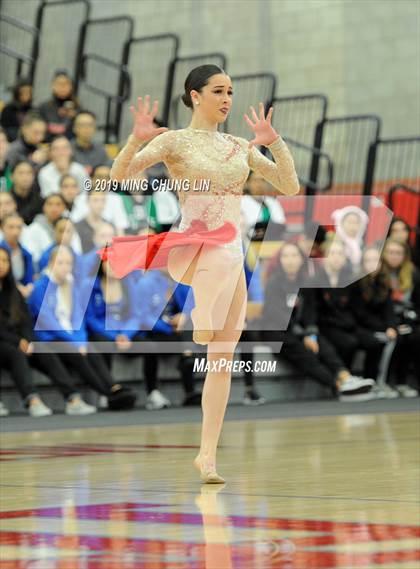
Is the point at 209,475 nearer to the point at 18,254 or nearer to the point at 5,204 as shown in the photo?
the point at 18,254

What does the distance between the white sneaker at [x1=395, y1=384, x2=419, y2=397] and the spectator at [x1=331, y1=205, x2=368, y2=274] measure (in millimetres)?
1209

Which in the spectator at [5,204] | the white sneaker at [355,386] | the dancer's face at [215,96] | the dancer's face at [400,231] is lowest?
the white sneaker at [355,386]

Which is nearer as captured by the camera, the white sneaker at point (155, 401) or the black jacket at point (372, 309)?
the white sneaker at point (155, 401)

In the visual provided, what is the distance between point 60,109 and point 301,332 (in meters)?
3.68

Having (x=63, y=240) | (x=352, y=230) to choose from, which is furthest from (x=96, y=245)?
(x=352, y=230)

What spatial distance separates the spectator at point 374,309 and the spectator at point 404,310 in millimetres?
166

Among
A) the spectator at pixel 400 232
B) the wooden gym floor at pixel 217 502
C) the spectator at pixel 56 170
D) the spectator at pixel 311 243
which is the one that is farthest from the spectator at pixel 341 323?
the wooden gym floor at pixel 217 502

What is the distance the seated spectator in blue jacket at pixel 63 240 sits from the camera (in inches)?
401

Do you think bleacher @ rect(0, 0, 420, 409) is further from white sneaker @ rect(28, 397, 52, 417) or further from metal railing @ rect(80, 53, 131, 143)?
white sneaker @ rect(28, 397, 52, 417)

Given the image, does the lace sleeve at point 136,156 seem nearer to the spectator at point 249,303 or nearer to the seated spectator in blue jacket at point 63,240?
the seated spectator in blue jacket at point 63,240

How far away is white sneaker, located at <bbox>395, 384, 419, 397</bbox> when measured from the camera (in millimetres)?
11875

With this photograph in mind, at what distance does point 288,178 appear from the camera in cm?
550

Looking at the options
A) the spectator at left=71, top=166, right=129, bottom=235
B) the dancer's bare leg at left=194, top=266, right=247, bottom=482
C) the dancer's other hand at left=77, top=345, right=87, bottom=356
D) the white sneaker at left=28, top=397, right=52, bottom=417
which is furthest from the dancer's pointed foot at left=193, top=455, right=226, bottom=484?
the spectator at left=71, top=166, right=129, bottom=235

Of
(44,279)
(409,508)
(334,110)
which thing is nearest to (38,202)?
(44,279)
